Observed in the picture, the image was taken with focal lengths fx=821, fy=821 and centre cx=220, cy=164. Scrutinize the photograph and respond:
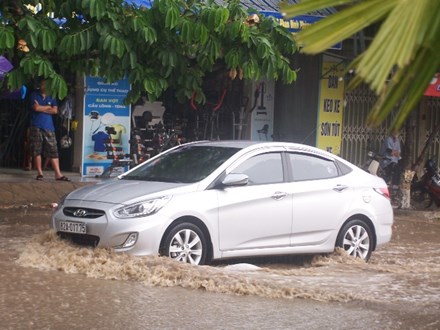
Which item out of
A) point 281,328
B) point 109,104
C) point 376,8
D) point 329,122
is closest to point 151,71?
point 281,328

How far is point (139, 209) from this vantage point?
860 centimetres

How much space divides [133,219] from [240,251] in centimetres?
145

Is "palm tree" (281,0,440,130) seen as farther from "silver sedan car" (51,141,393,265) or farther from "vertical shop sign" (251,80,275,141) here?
"vertical shop sign" (251,80,275,141)

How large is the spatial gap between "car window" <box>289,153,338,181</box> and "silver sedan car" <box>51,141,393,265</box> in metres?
0.01

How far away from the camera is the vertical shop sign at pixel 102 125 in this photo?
645 inches

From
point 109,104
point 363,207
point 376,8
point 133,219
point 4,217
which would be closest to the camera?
point 376,8

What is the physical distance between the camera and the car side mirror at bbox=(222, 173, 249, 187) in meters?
9.17

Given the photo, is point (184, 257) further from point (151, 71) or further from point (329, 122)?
point (329, 122)


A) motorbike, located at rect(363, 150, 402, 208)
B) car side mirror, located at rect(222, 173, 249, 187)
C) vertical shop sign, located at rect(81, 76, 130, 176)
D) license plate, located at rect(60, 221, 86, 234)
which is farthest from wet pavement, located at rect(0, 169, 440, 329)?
motorbike, located at rect(363, 150, 402, 208)

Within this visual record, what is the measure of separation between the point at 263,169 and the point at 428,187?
8.36 meters

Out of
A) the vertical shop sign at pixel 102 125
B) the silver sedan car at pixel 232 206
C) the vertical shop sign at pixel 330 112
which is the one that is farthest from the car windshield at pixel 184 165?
the vertical shop sign at pixel 330 112

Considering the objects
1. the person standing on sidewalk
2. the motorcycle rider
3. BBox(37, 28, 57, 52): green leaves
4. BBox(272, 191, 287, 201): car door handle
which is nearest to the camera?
BBox(37, 28, 57, 52): green leaves

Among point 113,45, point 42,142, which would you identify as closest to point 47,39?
point 113,45

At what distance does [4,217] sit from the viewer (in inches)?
510
